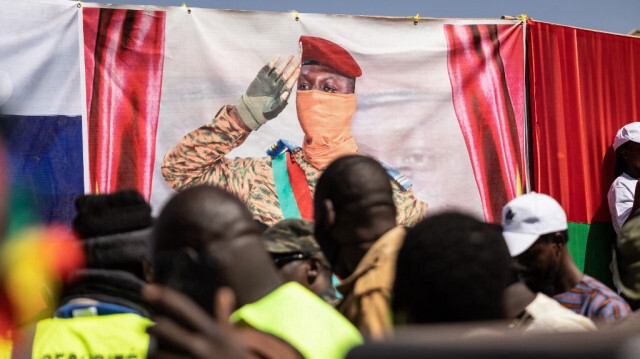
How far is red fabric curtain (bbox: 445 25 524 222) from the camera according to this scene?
18.1ft

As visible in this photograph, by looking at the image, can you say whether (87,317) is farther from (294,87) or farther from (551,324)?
(294,87)

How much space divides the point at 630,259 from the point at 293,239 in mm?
1358

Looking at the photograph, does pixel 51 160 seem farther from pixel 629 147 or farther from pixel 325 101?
pixel 629 147

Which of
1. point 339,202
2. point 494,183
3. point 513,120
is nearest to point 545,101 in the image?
point 513,120

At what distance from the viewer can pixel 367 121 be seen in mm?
5301

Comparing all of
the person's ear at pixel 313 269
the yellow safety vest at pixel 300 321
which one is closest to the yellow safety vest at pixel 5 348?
the yellow safety vest at pixel 300 321

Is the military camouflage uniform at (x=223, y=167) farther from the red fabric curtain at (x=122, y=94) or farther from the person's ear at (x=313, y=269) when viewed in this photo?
the person's ear at (x=313, y=269)

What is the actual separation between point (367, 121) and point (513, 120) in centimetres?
110

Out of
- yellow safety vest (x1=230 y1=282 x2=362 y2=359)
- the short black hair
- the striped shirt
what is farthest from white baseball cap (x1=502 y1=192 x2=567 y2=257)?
yellow safety vest (x1=230 y1=282 x2=362 y2=359)

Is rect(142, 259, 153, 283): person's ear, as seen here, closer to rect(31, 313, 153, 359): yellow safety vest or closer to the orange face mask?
rect(31, 313, 153, 359): yellow safety vest

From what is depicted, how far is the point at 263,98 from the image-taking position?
506 centimetres

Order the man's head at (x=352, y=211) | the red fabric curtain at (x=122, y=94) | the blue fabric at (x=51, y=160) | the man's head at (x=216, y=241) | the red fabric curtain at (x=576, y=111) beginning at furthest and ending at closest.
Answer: the red fabric curtain at (x=576, y=111) < the red fabric curtain at (x=122, y=94) < the blue fabric at (x=51, y=160) < the man's head at (x=352, y=211) < the man's head at (x=216, y=241)

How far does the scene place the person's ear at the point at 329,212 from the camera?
97.9 inches

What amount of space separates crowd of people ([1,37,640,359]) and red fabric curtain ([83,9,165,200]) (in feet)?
5.79
